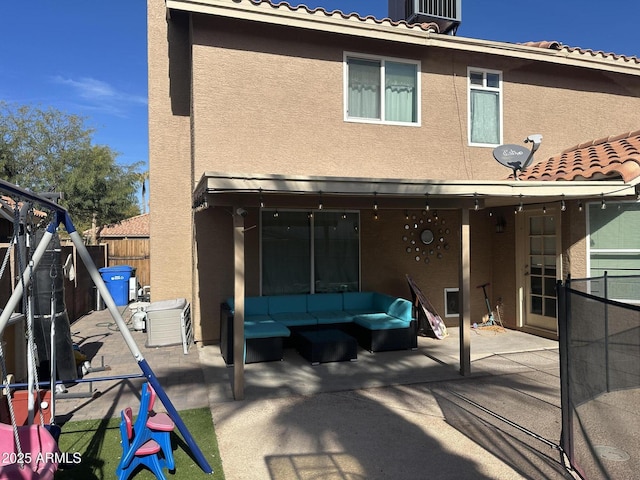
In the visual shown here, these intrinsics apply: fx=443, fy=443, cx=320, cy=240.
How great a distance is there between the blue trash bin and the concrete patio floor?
6.16 meters

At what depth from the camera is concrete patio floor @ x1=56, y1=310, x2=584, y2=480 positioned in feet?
12.4

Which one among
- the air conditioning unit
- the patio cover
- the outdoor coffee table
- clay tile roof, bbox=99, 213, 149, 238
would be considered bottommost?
the outdoor coffee table

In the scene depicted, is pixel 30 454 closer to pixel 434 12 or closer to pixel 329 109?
pixel 329 109

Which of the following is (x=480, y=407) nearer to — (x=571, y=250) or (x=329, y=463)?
(x=329, y=463)

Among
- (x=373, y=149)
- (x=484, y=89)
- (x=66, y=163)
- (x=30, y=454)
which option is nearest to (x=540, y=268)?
(x=484, y=89)

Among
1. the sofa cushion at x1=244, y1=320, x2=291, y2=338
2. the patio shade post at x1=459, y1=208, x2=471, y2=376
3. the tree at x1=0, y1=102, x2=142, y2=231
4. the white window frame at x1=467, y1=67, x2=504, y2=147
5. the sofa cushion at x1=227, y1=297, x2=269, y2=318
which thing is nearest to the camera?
the patio shade post at x1=459, y1=208, x2=471, y2=376

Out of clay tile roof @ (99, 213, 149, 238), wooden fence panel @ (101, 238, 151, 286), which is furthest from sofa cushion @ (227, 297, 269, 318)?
clay tile roof @ (99, 213, 149, 238)

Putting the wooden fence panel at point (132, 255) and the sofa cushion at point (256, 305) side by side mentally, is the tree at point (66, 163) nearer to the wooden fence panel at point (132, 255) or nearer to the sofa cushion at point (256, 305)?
the wooden fence panel at point (132, 255)

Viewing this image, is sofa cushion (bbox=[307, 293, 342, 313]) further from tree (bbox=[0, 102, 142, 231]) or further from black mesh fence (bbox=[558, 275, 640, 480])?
tree (bbox=[0, 102, 142, 231])

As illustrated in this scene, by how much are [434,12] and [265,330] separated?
812 centimetres

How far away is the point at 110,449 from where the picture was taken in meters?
4.07

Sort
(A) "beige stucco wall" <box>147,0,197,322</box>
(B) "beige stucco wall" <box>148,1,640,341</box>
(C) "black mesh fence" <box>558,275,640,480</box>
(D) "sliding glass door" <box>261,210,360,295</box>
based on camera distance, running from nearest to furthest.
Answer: (C) "black mesh fence" <box>558,275,640,480</box> < (B) "beige stucco wall" <box>148,1,640,341</box> < (D) "sliding glass door" <box>261,210,360,295</box> < (A) "beige stucco wall" <box>147,0,197,322</box>

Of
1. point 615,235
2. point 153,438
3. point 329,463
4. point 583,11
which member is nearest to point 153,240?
point 153,438

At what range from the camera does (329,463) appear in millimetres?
3797
